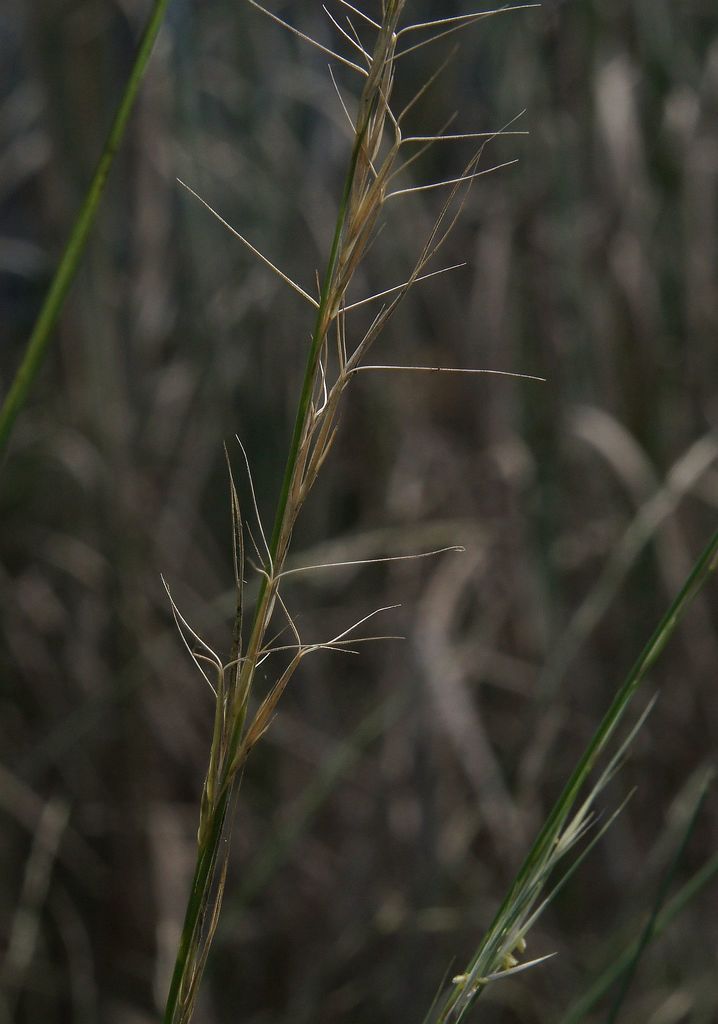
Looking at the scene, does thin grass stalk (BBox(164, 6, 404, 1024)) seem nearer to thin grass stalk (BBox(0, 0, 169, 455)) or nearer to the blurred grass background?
thin grass stalk (BBox(0, 0, 169, 455))

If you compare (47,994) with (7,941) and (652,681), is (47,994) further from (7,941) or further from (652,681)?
(652,681)

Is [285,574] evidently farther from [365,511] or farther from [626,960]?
[365,511]

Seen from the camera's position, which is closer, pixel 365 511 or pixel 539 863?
pixel 539 863

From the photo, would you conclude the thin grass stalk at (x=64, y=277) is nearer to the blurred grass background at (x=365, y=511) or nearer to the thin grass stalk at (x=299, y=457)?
the thin grass stalk at (x=299, y=457)

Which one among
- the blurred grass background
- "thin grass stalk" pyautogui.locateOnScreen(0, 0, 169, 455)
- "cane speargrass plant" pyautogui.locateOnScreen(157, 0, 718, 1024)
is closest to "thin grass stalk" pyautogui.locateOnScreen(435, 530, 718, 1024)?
"cane speargrass plant" pyautogui.locateOnScreen(157, 0, 718, 1024)

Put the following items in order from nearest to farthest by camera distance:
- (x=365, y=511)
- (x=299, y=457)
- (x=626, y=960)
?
1. (x=299, y=457)
2. (x=626, y=960)
3. (x=365, y=511)

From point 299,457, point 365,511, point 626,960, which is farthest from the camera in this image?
point 365,511

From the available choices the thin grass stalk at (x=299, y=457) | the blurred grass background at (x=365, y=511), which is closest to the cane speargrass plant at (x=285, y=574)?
the thin grass stalk at (x=299, y=457)

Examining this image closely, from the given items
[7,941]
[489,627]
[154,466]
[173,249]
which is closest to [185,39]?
[173,249]

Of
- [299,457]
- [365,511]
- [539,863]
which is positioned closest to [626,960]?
[539,863]
